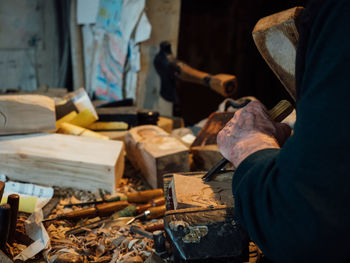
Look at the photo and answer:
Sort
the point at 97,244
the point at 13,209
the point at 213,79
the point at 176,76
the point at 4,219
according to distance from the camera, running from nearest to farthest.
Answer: the point at 4,219 < the point at 13,209 < the point at 97,244 < the point at 213,79 < the point at 176,76

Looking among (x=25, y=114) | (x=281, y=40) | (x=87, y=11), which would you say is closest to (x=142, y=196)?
(x=25, y=114)

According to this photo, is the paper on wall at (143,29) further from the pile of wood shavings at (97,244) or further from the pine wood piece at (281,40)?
the pine wood piece at (281,40)

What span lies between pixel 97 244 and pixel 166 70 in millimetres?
2445

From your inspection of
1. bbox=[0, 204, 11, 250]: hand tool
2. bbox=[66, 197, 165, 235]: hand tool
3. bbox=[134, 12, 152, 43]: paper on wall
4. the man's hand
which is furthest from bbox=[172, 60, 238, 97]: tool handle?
bbox=[0, 204, 11, 250]: hand tool

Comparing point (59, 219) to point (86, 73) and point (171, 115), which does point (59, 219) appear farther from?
point (86, 73)

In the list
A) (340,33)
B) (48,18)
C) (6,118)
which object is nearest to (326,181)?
(340,33)

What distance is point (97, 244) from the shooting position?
1476mm

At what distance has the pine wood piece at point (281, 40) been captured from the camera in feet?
3.43

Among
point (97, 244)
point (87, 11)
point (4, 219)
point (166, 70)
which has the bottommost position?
point (97, 244)

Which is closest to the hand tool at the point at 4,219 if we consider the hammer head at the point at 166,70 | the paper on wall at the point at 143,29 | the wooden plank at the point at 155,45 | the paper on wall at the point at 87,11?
the hammer head at the point at 166,70

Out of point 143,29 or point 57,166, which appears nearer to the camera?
point 57,166

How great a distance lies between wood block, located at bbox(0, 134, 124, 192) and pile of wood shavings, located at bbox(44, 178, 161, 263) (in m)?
0.29

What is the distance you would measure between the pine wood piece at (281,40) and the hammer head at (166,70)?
227 cm

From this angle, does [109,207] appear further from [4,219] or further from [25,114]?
[25,114]
